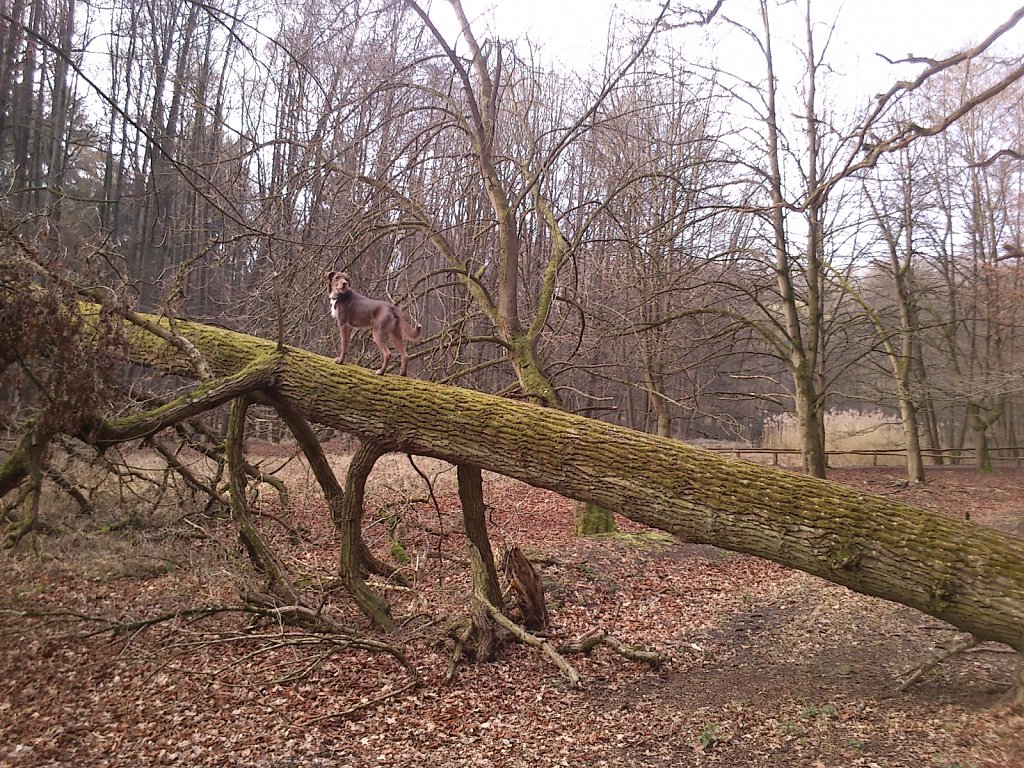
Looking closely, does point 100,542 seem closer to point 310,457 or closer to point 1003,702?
point 310,457

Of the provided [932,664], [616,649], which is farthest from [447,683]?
[932,664]

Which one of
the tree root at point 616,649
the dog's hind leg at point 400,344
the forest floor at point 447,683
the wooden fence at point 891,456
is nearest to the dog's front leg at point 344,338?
the dog's hind leg at point 400,344

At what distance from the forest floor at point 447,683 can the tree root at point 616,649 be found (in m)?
0.10

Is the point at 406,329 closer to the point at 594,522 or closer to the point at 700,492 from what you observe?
the point at 700,492

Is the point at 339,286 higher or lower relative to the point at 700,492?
higher

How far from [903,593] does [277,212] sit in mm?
7427

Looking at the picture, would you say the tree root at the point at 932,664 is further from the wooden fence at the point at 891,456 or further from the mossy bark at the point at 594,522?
the wooden fence at the point at 891,456

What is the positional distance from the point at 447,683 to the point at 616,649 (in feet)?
4.90

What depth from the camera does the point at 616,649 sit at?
6.11m

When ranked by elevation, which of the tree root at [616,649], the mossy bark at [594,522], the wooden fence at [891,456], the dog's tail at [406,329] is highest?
the dog's tail at [406,329]

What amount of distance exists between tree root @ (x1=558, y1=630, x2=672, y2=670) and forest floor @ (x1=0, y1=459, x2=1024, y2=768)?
10 cm

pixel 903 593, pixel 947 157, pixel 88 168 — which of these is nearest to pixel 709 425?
pixel 947 157

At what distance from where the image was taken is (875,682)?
17.9ft

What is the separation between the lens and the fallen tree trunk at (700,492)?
4.42 meters
